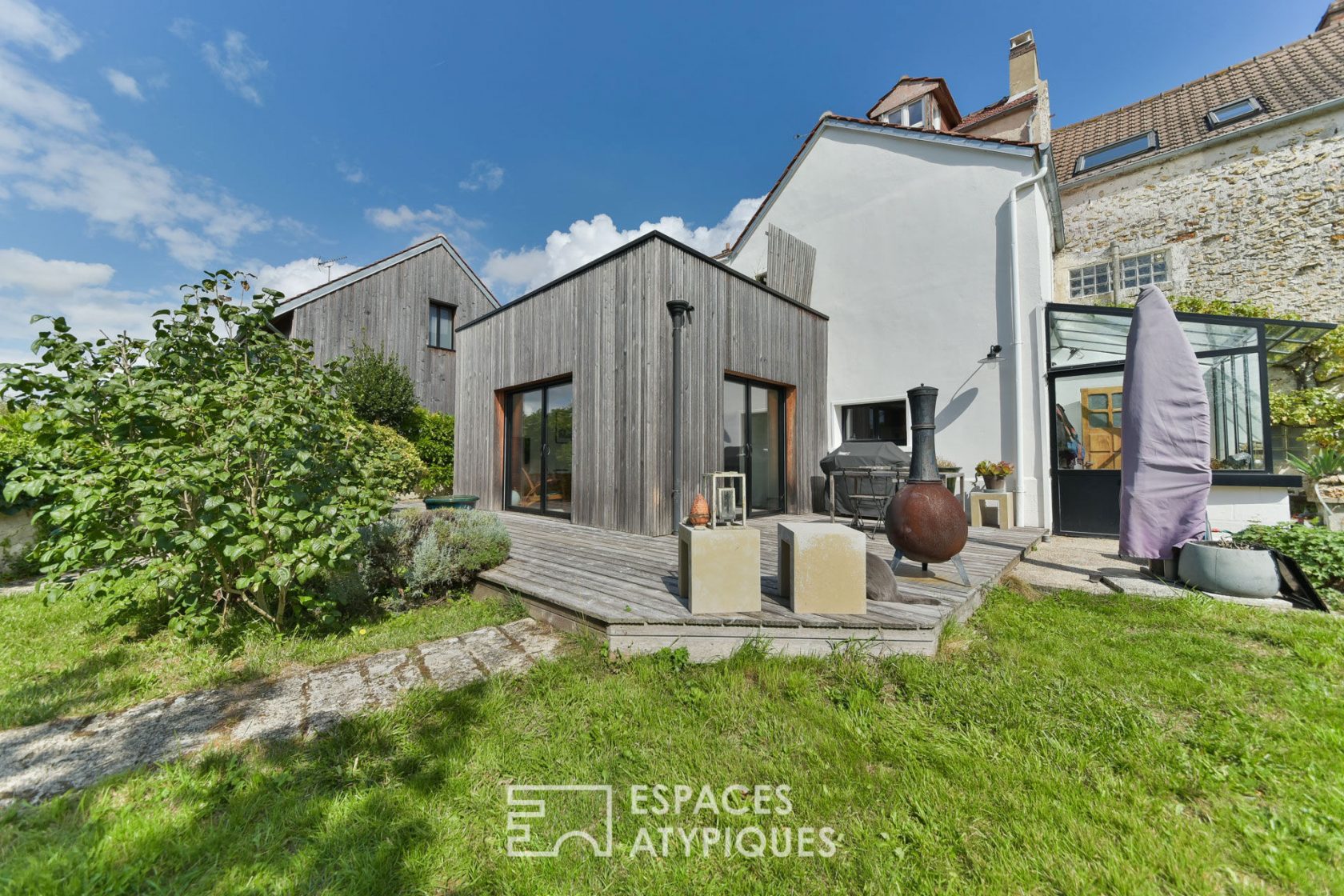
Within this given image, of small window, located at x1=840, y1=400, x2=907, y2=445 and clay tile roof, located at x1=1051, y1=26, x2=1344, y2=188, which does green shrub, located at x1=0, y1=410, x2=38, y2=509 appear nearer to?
small window, located at x1=840, y1=400, x2=907, y2=445

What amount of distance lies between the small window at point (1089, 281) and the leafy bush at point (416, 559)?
13.2 meters

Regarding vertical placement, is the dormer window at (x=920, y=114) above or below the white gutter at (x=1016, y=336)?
above

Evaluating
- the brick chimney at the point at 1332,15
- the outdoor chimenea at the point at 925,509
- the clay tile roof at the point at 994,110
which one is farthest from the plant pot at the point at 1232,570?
the brick chimney at the point at 1332,15

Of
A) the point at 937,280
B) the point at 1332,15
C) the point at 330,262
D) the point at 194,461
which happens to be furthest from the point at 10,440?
the point at 1332,15

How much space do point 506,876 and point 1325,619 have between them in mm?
5110

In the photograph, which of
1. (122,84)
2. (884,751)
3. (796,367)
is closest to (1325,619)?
(884,751)

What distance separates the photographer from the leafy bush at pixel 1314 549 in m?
3.72

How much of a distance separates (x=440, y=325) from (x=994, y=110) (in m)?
14.9

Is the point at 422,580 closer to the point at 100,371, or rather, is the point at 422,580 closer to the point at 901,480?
the point at 100,371

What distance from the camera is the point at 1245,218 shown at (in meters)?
9.04

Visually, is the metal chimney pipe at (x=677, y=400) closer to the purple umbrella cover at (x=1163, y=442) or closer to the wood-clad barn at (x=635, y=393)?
the wood-clad barn at (x=635, y=393)

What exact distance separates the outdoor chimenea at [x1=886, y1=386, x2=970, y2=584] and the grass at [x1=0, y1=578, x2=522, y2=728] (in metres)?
2.76

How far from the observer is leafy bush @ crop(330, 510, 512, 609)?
3473 mm

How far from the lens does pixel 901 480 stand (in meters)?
5.99
